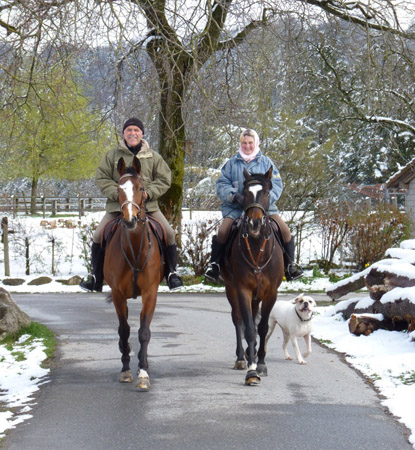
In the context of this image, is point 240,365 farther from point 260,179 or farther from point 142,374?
point 260,179

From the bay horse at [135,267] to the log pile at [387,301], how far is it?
13.3ft

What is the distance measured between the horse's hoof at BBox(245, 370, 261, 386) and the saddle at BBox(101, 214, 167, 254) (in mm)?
1816

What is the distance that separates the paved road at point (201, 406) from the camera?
19.3ft

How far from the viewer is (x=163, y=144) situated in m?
22.5

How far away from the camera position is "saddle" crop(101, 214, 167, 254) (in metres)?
8.47

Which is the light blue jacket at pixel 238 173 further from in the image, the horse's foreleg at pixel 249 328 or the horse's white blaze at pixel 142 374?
the horse's white blaze at pixel 142 374

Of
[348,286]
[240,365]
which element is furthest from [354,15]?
[240,365]

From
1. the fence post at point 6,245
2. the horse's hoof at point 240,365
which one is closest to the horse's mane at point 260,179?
the horse's hoof at point 240,365

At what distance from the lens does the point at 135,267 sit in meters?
8.05

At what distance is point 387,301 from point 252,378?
3832mm

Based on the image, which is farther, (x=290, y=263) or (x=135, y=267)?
(x=290, y=263)

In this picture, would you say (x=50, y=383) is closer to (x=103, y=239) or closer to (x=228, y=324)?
(x=103, y=239)

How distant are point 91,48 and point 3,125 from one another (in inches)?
127

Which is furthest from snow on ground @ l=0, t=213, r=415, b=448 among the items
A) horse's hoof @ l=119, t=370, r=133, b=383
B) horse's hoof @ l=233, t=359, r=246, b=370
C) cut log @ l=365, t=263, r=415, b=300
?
horse's hoof @ l=233, t=359, r=246, b=370
